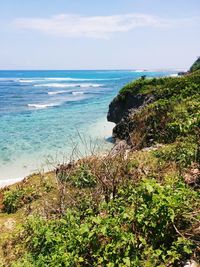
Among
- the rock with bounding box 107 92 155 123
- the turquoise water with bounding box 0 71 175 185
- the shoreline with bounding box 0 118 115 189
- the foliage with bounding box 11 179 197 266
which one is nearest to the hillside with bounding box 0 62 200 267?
the foliage with bounding box 11 179 197 266

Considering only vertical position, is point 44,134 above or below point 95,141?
below

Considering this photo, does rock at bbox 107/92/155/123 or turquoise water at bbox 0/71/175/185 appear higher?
rock at bbox 107/92/155/123

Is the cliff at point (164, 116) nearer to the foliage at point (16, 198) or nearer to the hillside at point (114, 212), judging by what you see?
→ the hillside at point (114, 212)

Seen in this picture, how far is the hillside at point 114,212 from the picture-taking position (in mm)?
6043

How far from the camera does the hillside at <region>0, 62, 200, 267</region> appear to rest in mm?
6043

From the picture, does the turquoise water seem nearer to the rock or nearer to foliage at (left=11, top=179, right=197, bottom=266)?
the rock

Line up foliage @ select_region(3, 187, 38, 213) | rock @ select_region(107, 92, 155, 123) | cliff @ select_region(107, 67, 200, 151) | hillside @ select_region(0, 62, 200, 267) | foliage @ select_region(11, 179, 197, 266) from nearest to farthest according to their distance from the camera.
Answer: foliage @ select_region(11, 179, 197, 266), hillside @ select_region(0, 62, 200, 267), foliage @ select_region(3, 187, 38, 213), cliff @ select_region(107, 67, 200, 151), rock @ select_region(107, 92, 155, 123)

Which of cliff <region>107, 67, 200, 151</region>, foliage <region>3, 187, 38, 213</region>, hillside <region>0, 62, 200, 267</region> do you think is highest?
cliff <region>107, 67, 200, 151</region>

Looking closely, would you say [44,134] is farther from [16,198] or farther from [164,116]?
[16,198]

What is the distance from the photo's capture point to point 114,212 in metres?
7.04

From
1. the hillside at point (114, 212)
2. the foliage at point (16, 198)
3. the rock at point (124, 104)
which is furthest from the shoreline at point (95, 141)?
the foliage at point (16, 198)

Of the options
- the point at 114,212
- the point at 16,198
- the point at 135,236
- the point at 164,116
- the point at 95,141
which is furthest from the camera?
the point at 95,141

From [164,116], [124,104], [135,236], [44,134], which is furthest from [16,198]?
[44,134]

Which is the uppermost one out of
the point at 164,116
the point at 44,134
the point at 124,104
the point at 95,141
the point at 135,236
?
the point at 164,116
